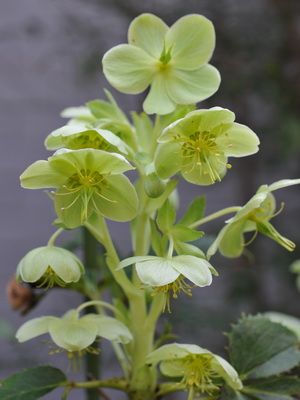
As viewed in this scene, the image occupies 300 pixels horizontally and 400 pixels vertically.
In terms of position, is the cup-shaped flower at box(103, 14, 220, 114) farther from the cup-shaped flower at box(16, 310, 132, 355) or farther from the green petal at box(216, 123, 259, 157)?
the cup-shaped flower at box(16, 310, 132, 355)

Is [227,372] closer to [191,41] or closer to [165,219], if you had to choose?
[165,219]

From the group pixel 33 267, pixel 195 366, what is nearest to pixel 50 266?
pixel 33 267

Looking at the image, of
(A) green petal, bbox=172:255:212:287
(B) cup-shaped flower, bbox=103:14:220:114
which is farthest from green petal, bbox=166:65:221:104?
(A) green petal, bbox=172:255:212:287

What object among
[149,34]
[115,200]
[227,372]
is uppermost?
[149,34]

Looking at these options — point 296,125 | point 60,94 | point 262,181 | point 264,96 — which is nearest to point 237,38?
point 264,96

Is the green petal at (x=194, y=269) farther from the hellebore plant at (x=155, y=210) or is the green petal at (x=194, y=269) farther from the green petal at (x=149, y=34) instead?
the green petal at (x=149, y=34)

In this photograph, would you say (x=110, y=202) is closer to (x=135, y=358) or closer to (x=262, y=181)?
(x=135, y=358)
